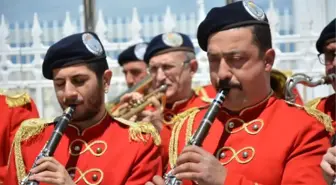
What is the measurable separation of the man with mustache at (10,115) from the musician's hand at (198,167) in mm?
1722

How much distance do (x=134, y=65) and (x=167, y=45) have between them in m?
1.33

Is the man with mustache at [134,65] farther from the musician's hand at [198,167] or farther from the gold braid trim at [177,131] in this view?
the musician's hand at [198,167]

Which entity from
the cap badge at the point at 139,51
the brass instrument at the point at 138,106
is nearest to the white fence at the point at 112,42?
the cap badge at the point at 139,51

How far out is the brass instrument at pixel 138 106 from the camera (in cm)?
579

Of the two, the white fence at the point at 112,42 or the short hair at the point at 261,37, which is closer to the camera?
the short hair at the point at 261,37

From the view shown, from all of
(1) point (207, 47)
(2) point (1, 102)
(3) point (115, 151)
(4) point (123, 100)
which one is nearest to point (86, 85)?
(3) point (115, 151)

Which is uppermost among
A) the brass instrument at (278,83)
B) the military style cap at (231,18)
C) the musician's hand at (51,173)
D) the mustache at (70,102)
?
the military style cap at (231,18)

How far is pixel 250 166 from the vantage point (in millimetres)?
3232

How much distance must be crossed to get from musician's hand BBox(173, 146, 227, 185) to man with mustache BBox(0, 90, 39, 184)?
1.72 meters

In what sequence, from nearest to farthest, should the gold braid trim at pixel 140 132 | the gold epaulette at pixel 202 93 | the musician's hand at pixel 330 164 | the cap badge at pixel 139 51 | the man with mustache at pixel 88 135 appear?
the musician's hand at pixel 330 164, the man with mustache at pixel 88 135, the gold braid trim at pixel 140 132, the gold epaulette at pixel 202 93, the cap badge at pixel 139 51

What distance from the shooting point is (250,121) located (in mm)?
3373

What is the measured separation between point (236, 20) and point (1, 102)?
1.97 metres

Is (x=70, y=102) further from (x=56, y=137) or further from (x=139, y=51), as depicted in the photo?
(x=139, y=51)

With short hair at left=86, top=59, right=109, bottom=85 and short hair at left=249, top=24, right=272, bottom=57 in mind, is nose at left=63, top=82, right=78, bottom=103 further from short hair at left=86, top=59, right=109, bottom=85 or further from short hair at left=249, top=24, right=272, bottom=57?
short hair at left=249, top=24, right=272, bottom=57
